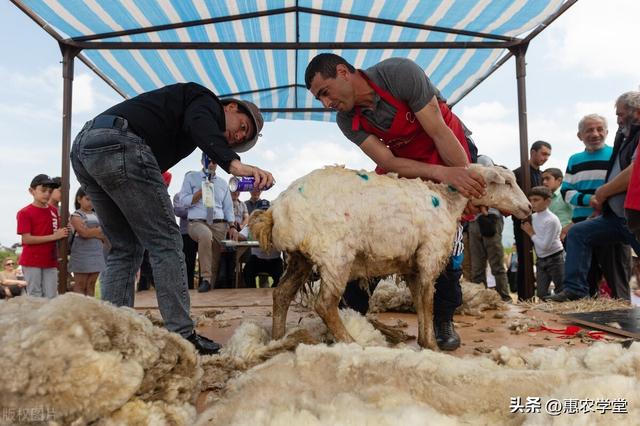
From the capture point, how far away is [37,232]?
469 cm

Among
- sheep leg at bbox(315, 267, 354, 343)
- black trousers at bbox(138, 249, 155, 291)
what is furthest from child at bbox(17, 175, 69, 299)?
sheep leg at bbox(315, 267, 354, 343)

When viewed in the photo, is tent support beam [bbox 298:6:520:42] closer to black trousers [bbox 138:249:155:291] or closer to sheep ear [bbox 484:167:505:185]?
sheep ear [bbox 484:167:505:185]

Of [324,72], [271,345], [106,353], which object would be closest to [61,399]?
[106,353]

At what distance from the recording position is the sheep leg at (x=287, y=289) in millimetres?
2285

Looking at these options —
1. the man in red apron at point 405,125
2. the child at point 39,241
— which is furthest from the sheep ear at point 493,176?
the child at point 39,241

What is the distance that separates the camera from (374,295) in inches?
145

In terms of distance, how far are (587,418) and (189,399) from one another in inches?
45.4

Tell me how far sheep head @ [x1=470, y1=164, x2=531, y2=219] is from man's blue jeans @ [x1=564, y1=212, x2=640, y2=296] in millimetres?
1961

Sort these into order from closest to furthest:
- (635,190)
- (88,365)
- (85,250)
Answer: (88,365)
(635,190)
(85,250)

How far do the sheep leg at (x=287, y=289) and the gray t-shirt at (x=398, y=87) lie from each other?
2.84 feet

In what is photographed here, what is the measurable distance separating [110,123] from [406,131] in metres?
1.50

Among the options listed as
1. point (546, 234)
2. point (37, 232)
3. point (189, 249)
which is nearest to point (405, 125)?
point (546, 234)

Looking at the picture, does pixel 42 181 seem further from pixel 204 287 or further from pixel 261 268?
pixel 261 268

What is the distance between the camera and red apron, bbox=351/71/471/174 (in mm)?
2340
